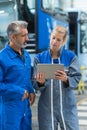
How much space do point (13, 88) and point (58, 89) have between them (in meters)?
0.51

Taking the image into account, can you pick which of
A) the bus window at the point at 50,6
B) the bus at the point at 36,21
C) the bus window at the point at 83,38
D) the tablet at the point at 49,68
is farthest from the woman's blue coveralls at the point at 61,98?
the bus window at the point at 83,38

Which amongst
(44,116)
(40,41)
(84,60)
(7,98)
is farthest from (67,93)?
(84,60)

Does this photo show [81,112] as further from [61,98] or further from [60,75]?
[60,75]

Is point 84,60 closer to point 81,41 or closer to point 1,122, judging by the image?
point 81,41

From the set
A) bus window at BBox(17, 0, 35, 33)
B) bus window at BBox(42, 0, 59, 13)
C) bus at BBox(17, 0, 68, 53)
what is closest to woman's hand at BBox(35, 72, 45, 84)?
bus at BBox(17, 0, 68, 53)

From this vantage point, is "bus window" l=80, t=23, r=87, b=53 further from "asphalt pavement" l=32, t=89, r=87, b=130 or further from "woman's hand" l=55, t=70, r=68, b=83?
"woman's hand" l=55, t=70, r=68, b=83

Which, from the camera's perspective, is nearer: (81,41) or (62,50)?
(62,50)

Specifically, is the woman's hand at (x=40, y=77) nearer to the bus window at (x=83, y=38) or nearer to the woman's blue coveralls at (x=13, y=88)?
the woman's blue coveralls at (x=13, y=88)

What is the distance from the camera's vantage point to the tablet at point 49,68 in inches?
185

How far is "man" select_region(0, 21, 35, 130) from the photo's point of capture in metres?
4.66

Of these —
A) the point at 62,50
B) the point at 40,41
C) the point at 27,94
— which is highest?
the point at 62,50

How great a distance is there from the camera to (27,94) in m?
4.77

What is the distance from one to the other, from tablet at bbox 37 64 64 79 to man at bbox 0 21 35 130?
16cm

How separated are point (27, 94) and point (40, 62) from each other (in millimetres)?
411
